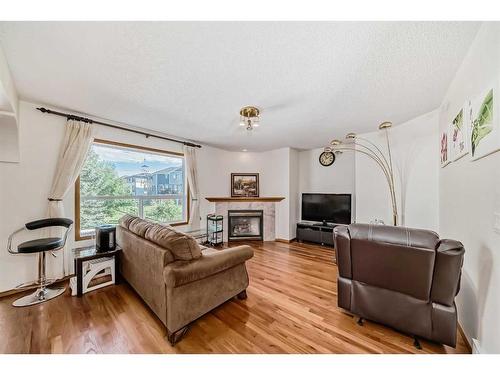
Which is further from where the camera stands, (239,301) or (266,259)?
(266,259)

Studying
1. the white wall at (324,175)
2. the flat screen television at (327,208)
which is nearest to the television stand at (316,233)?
the flat screen television at (327,208)

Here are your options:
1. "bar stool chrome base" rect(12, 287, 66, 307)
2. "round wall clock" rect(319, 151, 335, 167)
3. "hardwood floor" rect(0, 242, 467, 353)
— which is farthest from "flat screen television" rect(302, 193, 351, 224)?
"bar stool chrome base" rect(12, 287, 66, 307)

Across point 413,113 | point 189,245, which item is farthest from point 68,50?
point 413,113

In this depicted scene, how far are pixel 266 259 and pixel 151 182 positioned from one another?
269 cm

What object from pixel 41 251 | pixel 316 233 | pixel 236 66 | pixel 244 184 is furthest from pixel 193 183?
pixel 316 233

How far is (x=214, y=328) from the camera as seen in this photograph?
1695 mm

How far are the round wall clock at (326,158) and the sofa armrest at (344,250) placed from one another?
3.32 m

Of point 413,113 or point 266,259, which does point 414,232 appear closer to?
point 413,113

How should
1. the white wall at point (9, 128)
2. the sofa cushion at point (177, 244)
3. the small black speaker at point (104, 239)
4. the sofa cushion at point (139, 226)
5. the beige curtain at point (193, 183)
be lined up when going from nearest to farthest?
the sofa cushion at point (177, 244) → the white wall at point (9, 128) → the sofa cushion at point (139, 226) → the small black speaker at point (104, 239) → the beige curtain at point (193, 183)

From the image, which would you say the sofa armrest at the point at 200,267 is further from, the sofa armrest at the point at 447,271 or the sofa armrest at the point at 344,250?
the sofa armrest at the point at 447,271

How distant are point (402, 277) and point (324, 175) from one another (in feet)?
11.8

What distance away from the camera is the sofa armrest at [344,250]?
68.8 inches

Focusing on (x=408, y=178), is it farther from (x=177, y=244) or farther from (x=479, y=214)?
(x=177, y=244)

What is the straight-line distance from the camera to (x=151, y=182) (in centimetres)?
367
